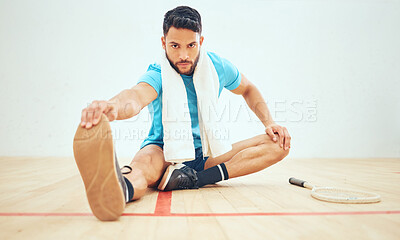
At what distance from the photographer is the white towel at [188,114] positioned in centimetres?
141

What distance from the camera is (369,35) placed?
3992 millimetres

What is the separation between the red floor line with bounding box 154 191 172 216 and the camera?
101 centimetres

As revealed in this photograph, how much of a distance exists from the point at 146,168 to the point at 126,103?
1.06 ft

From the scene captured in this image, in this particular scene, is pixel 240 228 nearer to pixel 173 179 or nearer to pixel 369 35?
pixel 173 179

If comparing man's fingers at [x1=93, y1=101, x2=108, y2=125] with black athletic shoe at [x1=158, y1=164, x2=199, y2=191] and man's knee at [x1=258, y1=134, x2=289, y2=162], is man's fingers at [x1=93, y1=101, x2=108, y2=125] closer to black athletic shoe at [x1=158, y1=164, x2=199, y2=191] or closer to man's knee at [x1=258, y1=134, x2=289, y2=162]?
black athletic shoe at [x1=158, y1=164, x2=199, y2=191]

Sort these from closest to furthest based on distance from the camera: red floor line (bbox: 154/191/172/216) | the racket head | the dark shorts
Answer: red floor line (bbox: 154/191/172/216), the racket head, the dark shorts

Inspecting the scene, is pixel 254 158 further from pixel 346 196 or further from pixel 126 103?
pixel 126 103

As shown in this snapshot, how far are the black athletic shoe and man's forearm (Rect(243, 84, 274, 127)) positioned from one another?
0.46 metres

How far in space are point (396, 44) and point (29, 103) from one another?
427 cm

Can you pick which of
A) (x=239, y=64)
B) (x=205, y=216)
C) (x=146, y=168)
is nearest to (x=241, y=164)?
(x=146, y=168)

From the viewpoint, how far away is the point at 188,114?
4.86 ft

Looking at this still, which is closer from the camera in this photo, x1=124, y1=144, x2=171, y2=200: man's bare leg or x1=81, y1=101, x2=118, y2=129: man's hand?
x1=81, y1=101, x2=118, y2=129: man's hand

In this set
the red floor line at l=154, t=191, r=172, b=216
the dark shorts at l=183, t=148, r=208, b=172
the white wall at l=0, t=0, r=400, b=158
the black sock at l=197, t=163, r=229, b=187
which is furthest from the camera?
the white wall at l=0, t=0, r=400, b=158

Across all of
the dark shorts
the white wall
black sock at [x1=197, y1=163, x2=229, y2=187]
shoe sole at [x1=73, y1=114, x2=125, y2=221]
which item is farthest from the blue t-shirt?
the white wall
